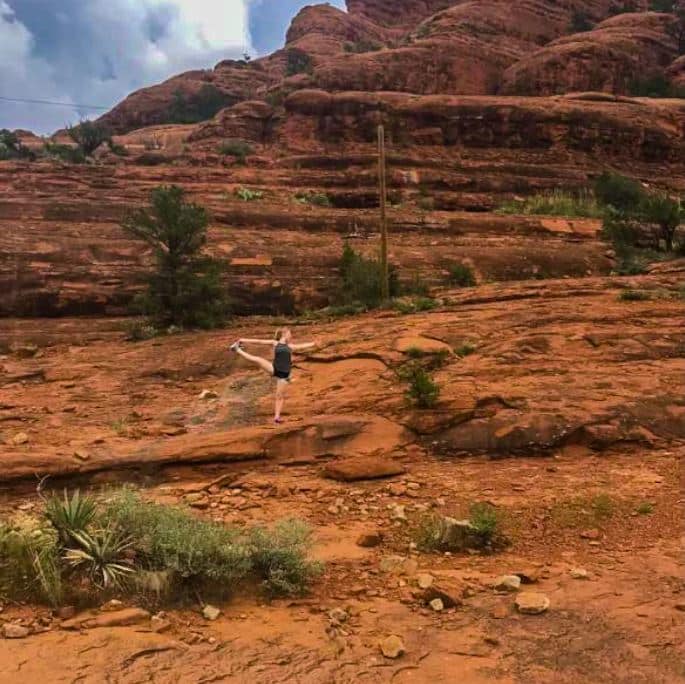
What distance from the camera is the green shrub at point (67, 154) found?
32.3 m

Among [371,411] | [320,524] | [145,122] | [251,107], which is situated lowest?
[320,524]

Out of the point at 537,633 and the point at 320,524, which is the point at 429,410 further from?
the point at 537,633

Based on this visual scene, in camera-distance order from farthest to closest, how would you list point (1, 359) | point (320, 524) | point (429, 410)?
point (1, 359), point (429, 410), point (320, 524)

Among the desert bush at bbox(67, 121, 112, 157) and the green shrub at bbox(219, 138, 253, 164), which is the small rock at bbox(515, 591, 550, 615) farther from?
the desert bush at bbox(67, 121, 112, 157)

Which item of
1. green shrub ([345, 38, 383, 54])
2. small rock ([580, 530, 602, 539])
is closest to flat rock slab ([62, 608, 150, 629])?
small rock ([580, 530, 602, 539])

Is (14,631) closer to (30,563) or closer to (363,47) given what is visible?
(30,563)

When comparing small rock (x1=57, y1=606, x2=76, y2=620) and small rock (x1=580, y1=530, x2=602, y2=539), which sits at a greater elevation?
small rock (x1=57, y1=606, x2=76, y2=620)

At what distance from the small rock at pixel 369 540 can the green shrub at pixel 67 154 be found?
102ft

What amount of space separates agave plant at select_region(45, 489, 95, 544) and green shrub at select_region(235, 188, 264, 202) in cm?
2004

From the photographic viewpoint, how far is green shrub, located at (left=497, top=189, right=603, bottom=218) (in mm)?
26312

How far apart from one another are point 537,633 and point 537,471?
3141 millimetres

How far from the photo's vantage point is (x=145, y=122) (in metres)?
60.8

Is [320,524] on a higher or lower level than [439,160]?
lower

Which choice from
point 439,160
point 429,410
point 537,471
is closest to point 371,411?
point 429,410
